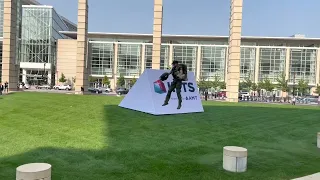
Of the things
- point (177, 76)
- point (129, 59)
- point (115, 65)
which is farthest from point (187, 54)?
point (177, 76)

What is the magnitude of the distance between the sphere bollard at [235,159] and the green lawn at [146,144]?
165 mm

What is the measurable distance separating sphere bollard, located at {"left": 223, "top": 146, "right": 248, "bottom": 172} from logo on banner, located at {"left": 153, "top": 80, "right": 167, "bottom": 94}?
798 cm

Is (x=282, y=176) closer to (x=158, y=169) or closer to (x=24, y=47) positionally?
(x=158, y=169)

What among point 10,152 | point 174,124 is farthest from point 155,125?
point 10,152

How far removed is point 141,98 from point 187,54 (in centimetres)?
7131

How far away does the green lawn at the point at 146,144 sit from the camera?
21.0ft

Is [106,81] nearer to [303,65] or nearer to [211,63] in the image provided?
[211,63]

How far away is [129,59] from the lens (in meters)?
85.0

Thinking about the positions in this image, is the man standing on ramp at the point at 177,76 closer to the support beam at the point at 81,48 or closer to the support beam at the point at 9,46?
the support beam at the point at 81,48

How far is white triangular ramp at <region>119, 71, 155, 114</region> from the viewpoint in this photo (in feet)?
45.9

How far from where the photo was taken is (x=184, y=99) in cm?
1516

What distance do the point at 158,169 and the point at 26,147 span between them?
3.53 metres

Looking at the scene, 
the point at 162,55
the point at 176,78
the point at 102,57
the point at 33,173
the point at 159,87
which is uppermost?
the point at 162,55

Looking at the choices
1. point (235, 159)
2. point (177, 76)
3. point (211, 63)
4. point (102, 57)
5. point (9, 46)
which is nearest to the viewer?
point (235, 159)
